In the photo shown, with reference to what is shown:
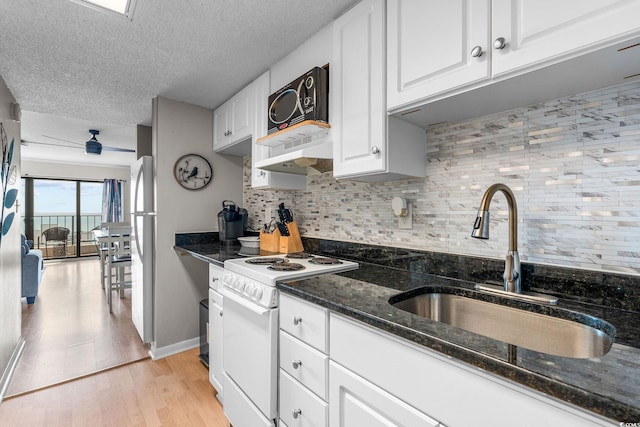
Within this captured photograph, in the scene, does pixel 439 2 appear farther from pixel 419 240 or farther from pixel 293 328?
pixel 293 328

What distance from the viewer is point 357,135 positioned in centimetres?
141

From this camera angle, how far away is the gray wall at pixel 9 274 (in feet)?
6.82

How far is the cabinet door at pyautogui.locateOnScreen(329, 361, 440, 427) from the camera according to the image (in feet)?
2.62

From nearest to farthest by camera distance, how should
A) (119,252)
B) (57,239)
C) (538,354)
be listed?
(538,354), (119,252), (57,239)

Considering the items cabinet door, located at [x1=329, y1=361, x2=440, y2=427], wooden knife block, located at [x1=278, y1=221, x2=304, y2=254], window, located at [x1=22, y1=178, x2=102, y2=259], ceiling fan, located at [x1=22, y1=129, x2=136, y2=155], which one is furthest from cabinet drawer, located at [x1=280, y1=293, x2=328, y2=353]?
window, located at [x1=22, y1=178, x2=102, y2=259]

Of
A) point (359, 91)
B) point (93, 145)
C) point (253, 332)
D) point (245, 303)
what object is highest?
point (93, 145)

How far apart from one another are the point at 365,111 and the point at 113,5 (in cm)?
132

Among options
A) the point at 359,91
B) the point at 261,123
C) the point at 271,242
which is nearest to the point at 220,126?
the point at 261,123

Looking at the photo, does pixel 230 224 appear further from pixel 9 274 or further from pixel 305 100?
pixel 9 274

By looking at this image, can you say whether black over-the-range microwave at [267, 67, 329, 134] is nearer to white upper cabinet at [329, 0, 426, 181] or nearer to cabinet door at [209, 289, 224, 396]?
white upper cabinet at [329, 0, 426, 181]

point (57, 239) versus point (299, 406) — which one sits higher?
point (57, 239)

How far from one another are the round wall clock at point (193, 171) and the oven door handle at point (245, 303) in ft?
4.47

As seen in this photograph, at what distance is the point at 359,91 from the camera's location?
1393 mm

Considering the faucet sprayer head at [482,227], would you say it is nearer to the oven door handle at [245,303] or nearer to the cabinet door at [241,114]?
the oven door handle at [245,303]
